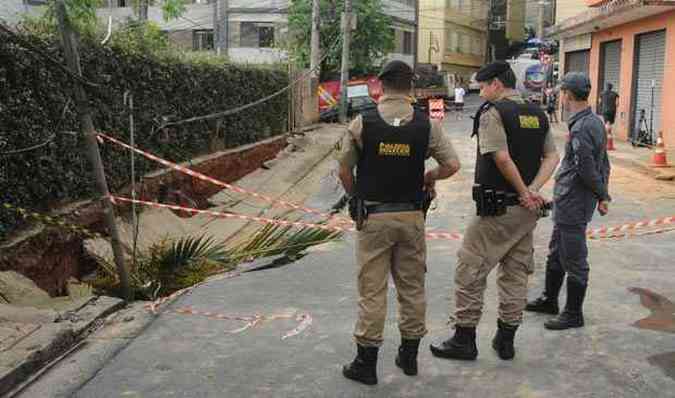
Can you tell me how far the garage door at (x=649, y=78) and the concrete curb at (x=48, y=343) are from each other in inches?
708

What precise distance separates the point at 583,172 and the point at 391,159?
165cm

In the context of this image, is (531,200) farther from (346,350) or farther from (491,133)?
(346,350)

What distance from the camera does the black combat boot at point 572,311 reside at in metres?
5.35

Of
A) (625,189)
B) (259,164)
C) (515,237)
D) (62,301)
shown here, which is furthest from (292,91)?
(515,237)

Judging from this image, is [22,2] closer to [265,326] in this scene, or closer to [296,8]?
[296,8]

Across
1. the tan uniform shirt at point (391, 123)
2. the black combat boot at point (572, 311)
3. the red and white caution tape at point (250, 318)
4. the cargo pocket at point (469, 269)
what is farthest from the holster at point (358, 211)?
the black combat boot at point (572, 311)

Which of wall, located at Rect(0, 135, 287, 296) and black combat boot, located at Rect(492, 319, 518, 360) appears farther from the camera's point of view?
wall, located at Rect(0, 135, 287, 296)

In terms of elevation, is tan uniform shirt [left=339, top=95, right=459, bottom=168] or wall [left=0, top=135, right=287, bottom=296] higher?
tan uniform shirt [left=339, top=95, right=459, bottom=168]

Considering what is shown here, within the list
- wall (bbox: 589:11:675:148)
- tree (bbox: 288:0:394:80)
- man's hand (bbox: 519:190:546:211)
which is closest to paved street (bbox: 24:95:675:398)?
man's hand (bbox: 519:190:546:211)

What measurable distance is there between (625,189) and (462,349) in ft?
30.8

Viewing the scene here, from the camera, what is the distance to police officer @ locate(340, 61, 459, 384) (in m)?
4.33

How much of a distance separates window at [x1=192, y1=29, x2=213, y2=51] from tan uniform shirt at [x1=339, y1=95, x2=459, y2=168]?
4234 centimetres

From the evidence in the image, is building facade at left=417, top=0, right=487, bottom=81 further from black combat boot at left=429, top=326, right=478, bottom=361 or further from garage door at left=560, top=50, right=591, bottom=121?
black combat boot at left=429, top=326, right=478, bottom=361

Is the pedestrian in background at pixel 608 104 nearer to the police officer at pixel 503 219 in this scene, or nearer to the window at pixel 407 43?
the police officer at pixel 503 219
